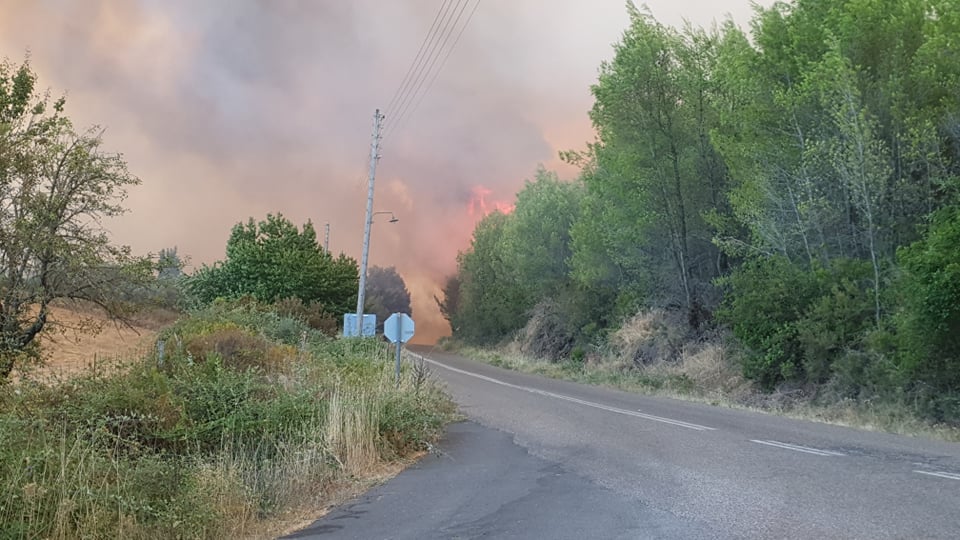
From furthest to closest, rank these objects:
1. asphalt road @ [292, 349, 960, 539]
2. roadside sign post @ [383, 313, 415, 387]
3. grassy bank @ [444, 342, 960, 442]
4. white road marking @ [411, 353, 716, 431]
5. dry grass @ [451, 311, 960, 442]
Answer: roadside sign post @ [383, 313, 415, 387], dry grass @ [451, 311, 960, 442], grassy bank @ [444, 342, 960, 442], white road marking @ [411, 353, 716, 431], asphalt road @ [292, 349, 960, 539]

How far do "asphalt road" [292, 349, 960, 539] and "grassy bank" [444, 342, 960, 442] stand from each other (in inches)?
68.1

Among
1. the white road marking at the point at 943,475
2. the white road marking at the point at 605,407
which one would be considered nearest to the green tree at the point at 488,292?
the white road marking at the point at 605,407

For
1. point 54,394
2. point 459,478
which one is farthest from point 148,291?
point 459,478

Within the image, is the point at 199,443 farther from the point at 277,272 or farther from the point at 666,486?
the point at 277,272

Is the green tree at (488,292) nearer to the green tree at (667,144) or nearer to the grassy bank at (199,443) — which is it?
the green tree at (667,144)

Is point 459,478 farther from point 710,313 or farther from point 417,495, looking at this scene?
point 710,313

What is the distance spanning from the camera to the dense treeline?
15.0 m

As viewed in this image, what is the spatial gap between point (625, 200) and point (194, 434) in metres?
20.0

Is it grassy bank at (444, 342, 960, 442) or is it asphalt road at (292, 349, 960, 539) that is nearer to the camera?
asphalt road at (292, 349, 960, 539)

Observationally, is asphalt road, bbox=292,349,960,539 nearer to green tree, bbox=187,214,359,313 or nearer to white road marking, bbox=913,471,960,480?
white road marking, bbox=913,471,960,480

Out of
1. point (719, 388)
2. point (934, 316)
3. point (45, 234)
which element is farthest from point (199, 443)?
point (719, 388)

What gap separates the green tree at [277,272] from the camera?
1526 inches

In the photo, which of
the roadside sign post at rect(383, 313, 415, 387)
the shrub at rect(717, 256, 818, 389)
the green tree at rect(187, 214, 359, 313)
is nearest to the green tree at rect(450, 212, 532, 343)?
the green tree at rect(187, 214, 359, 313)

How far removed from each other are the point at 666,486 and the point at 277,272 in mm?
33538
